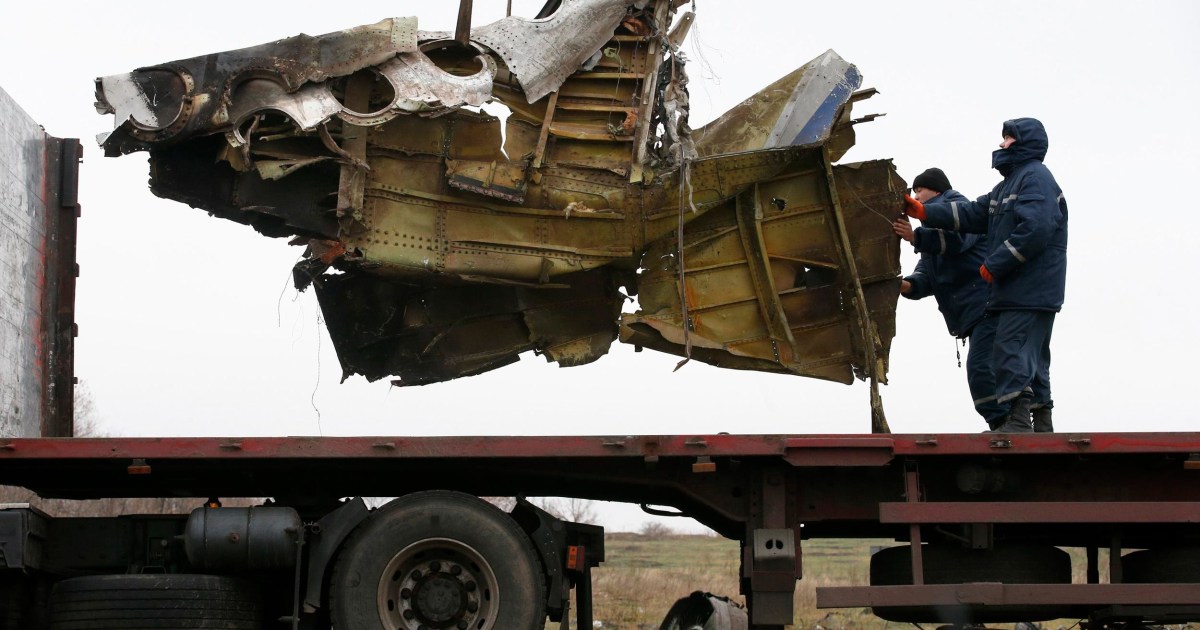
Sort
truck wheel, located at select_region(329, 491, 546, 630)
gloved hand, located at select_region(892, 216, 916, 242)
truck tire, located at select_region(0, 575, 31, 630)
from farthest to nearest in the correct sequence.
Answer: gloved hand, located at select_region(892, 216, 916, 242), truck tire, located at select_region(0, 575, 31, 630), truck wheel, located at select_region(329, 491, 546, 630)

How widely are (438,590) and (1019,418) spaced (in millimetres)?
3418

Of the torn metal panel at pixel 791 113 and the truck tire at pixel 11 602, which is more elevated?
the torn metal panel at pixel 791 113

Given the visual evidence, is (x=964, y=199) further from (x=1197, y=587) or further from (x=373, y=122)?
(x=373, y=122)

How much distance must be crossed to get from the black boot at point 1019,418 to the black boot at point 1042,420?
1.12 ft

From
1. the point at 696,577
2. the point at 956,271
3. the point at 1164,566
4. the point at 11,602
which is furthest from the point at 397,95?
the point at 696,577

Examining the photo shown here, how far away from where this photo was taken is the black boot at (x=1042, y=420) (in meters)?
8.05

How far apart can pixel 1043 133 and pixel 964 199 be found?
819mm

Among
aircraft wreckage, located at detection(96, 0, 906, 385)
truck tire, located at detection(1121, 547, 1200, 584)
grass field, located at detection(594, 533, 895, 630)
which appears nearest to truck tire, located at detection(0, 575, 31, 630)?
aircraft wreckage, located at detection(96, 0, 906, 385)

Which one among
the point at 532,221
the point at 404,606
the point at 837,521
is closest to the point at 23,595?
the point at 404,606

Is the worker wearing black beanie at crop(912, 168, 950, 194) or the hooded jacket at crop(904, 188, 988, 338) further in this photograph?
the worker wearing black beanie at crop(912, 168, 950, 194)

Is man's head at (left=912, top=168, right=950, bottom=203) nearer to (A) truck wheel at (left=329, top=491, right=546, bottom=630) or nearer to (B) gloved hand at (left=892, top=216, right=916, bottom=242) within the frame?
(B) gloved hand at (left=892, top=216, right=916, bottom=242)

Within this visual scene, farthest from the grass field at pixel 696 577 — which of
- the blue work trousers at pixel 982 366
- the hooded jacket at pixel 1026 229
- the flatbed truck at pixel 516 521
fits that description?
the hooded jacket at pixel 1026 229

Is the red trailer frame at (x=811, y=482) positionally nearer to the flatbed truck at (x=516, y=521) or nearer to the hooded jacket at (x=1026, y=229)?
the flatbed truck at (x=516, y=521)

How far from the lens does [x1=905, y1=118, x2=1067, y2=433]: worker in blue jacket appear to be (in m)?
7.80
